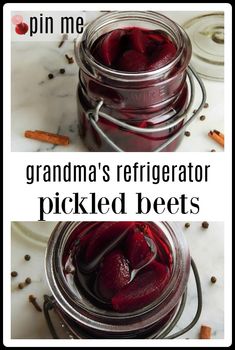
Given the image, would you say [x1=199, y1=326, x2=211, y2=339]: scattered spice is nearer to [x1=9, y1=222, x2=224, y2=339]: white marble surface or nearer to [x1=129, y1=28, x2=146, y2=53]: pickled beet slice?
[x1=9, y1=222, x2=224, y2=339]: white marble surface

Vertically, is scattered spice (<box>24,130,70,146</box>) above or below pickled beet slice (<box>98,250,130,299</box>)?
above

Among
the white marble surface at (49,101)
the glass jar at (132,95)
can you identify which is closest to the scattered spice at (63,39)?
the white marble surface at (49,101)

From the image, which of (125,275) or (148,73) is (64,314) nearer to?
(125,275)

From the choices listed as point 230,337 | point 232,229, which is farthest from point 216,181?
point 230,337

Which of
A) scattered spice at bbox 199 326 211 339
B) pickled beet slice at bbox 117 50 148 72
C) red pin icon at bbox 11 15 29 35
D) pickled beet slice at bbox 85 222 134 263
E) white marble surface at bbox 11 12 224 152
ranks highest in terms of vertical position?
red pin icon at bbox 11 15 29 35

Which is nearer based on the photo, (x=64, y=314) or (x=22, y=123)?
(x=64, y=314)

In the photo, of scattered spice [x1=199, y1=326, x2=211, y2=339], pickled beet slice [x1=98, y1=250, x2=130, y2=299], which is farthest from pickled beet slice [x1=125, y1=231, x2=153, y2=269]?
scattered spice [x1=199, y1=326, x2=211, y2=339]

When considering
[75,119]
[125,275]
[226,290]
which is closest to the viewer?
[125,275]
